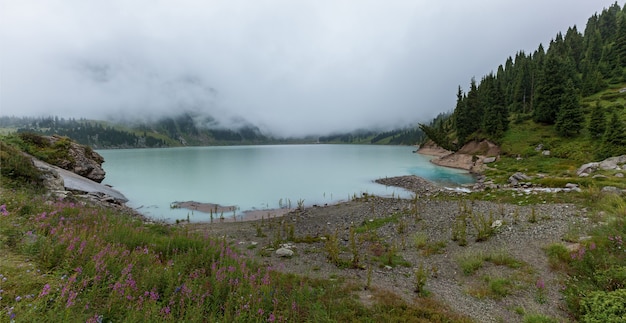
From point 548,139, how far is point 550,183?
37.1 metres

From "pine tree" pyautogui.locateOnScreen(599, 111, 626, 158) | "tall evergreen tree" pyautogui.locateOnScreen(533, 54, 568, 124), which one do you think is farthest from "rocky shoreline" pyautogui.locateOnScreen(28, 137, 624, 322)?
"tall evergreen tree" pyautogui.locateOnScreen(533, 54, 568, 124)

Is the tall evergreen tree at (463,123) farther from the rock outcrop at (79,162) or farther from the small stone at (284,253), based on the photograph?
the rock outcrop at (79,162)

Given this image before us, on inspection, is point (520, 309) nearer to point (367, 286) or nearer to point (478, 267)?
point (478, 267)

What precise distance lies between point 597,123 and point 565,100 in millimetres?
11644

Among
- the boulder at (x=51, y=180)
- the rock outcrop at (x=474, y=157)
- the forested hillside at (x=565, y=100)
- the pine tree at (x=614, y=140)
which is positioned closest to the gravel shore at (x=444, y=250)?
the boulder at (x=51, y=180)

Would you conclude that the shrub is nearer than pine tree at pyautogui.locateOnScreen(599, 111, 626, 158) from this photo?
Yes

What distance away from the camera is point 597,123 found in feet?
148

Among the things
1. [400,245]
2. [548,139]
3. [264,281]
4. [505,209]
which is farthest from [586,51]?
[264,281]

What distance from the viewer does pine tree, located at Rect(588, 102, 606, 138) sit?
44719 mm

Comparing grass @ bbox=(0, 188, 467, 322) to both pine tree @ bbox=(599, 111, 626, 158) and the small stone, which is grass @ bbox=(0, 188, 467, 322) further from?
pine tree @ bbox=(599, 111, 626, 158)

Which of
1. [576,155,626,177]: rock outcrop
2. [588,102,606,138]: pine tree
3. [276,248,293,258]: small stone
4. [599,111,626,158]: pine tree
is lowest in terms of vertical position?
[276,248,293,258]: small stone

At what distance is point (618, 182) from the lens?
69.8ft

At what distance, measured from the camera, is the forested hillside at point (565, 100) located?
46.7 m

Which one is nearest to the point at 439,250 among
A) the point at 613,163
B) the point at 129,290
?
the point at 129,290
